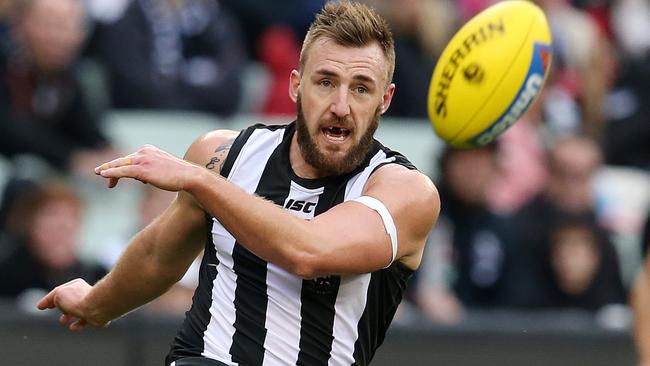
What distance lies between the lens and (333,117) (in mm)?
4969

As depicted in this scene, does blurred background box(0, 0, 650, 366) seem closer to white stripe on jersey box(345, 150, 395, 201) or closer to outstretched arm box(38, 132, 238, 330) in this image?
outstretched arm box(38, 132, 238, 330)

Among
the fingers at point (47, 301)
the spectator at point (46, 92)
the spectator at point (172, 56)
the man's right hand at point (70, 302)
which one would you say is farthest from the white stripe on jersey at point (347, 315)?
the spectator at point (172, 56)

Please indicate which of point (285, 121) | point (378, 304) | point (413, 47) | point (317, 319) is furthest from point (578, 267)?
point (317, 319)

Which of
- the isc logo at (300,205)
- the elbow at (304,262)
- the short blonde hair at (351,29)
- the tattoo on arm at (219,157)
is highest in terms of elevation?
the short blonde hair at (351,29)

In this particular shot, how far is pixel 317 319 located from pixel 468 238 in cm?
450

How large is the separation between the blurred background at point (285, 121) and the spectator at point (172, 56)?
1cm

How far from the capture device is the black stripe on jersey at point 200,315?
5.11 meters

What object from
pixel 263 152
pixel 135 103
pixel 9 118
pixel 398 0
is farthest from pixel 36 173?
pixel 263 152

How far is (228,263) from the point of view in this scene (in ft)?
16.9

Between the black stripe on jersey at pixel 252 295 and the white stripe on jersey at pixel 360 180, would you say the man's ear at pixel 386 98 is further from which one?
the black stripe on jersey at pixel 252 295

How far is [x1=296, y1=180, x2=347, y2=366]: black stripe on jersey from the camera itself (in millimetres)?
5008

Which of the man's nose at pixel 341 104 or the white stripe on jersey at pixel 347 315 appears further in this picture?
the white stripe on jersey at pixel 347 315

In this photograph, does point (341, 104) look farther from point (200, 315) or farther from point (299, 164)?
point (200, 315)

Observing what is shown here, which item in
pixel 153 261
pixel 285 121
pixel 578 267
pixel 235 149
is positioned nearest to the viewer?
pixel 235 149
